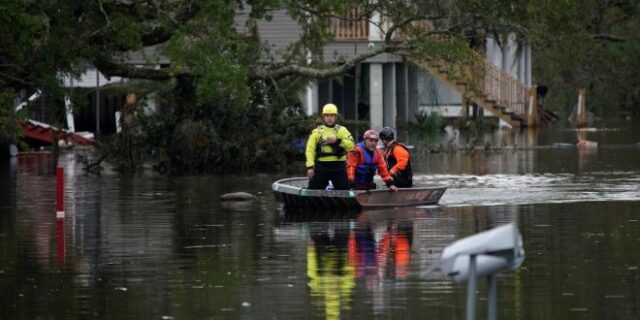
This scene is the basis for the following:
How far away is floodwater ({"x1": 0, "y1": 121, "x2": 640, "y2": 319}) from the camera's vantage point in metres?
14.3

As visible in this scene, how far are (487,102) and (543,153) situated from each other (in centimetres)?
1477

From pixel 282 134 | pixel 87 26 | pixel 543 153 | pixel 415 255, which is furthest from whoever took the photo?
pixel 543 153

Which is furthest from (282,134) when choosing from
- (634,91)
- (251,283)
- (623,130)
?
(634,91)

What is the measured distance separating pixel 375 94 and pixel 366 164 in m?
28.2

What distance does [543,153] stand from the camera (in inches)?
1682

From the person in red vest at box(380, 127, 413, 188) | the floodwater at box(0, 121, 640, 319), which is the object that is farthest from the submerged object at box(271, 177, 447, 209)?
the person in red vest at box(380, 127, 413, 188)

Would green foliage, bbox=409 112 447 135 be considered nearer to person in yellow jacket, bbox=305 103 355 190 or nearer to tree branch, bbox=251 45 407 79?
tree branch, bbox=251 45 407 79

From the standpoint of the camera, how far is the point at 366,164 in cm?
2467

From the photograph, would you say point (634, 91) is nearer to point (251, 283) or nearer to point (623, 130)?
point (623, 130)

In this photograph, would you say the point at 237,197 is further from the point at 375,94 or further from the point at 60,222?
the point at 375,94

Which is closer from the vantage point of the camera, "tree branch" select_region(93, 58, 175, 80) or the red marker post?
the red marker post

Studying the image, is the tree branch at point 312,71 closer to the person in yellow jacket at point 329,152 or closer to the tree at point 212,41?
the tree at point 212,41

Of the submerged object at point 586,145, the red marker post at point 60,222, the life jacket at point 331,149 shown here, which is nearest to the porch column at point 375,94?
the submerged object at point 586,145

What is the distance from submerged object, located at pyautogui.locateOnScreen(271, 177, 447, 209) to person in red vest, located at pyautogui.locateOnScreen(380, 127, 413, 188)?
13.4 inches
